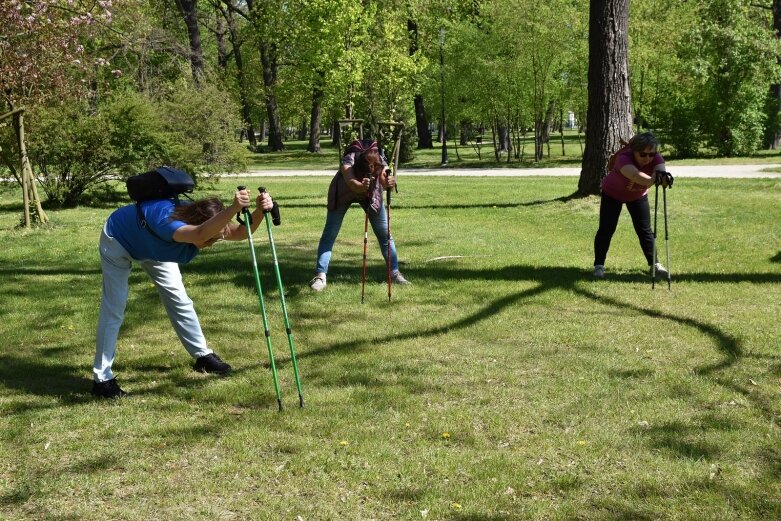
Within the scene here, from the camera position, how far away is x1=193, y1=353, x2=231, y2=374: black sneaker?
19.9 ft

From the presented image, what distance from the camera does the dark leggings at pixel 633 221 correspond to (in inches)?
349

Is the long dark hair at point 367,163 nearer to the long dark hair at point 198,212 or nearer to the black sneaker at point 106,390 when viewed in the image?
the long dark hair at point 198,212

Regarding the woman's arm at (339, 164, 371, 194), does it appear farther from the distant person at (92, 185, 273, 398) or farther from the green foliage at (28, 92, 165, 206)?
the green foliage at (28, 92, 165, 206)

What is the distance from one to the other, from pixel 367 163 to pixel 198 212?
3581 millimetres

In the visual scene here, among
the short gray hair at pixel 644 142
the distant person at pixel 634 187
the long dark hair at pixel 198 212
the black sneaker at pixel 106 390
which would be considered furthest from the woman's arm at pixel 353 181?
the black sneaker at pixel 106 390

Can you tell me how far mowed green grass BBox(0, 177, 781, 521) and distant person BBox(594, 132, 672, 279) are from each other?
1.55 feet

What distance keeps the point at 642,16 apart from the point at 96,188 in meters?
20.8

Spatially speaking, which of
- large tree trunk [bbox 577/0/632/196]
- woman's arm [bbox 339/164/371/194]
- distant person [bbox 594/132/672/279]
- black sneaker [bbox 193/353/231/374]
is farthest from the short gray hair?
large tree trunk [bbox 577/0/632/196]

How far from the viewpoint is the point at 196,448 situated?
15.3 ft

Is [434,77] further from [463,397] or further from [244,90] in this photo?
[463,397]

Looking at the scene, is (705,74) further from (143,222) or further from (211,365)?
(143,222)

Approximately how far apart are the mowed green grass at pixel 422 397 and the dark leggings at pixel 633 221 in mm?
414

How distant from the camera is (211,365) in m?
6.06

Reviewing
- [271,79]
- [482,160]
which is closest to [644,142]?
[482,160]
